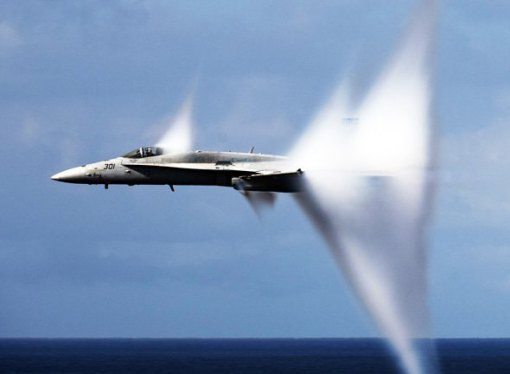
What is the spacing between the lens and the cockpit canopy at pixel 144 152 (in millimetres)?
80688

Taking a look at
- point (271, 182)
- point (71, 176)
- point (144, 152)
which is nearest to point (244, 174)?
point (271, 182)

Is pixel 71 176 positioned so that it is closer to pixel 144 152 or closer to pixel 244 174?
pixel 144 152

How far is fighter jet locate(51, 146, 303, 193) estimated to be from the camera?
7700 cm

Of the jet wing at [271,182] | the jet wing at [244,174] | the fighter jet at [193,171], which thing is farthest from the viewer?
the fighter jet at [193,171]

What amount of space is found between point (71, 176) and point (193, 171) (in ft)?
30.5

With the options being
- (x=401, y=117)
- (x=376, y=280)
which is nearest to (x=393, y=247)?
(x=376, y=280)

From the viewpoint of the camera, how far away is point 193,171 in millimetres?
79188

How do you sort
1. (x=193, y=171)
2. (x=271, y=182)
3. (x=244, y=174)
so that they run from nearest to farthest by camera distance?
(x=271, y=182), (x=244, y=174), (x=193, y=171)

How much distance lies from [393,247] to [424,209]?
510 centimetres

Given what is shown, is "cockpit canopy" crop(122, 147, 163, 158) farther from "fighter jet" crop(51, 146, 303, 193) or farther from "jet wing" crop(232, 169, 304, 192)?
"jet wing" crop(232, 169, 304, 192)

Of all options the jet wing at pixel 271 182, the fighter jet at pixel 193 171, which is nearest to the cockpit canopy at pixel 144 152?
the fighter jet at pixel 193 171

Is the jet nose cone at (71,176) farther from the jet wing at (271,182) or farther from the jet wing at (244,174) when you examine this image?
the jet wing at (271,182)

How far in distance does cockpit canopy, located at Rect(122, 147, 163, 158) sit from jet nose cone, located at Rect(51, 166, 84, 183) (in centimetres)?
359

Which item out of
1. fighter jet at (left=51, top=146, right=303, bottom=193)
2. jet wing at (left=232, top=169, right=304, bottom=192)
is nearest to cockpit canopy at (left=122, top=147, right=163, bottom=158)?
fighter jet at (left=51, top=146, right=303, bottom=193)
